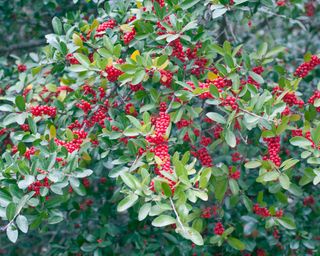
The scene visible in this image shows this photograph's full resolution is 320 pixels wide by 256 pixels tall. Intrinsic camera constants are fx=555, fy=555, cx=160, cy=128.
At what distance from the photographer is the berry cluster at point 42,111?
2.88 metres

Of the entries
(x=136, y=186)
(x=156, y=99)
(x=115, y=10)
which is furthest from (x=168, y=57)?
(x=136, y=186)

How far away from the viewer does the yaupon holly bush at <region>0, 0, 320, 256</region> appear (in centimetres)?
239

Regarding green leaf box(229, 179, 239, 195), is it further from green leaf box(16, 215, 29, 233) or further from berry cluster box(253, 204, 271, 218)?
green leaf box(16, 215, 29, 233)

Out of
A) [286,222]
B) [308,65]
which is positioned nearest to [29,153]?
[286,222]

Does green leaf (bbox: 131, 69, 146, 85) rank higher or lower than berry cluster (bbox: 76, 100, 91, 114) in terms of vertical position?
higher

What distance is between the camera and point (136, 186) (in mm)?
2213

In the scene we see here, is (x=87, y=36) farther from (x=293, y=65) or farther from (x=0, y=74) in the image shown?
(x=293, y=65)

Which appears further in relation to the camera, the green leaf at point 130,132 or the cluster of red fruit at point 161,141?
the green leaf at point 130,132

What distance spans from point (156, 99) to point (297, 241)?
1253 millimetres

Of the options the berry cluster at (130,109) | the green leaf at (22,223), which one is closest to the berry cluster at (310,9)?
the berry cluster at (130,109)

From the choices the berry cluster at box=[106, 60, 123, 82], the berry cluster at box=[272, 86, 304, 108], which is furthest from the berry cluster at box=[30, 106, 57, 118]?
the berry cluster at box=[272, 86, 304, 108]

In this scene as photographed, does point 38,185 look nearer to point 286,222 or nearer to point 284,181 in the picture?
point 284,181

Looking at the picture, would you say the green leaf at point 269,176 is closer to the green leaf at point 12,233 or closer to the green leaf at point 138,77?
the green leaf at point 138,77

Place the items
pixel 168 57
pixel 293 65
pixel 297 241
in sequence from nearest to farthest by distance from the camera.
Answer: pixel 168 57
pixel 297 241
pixel 293 65
